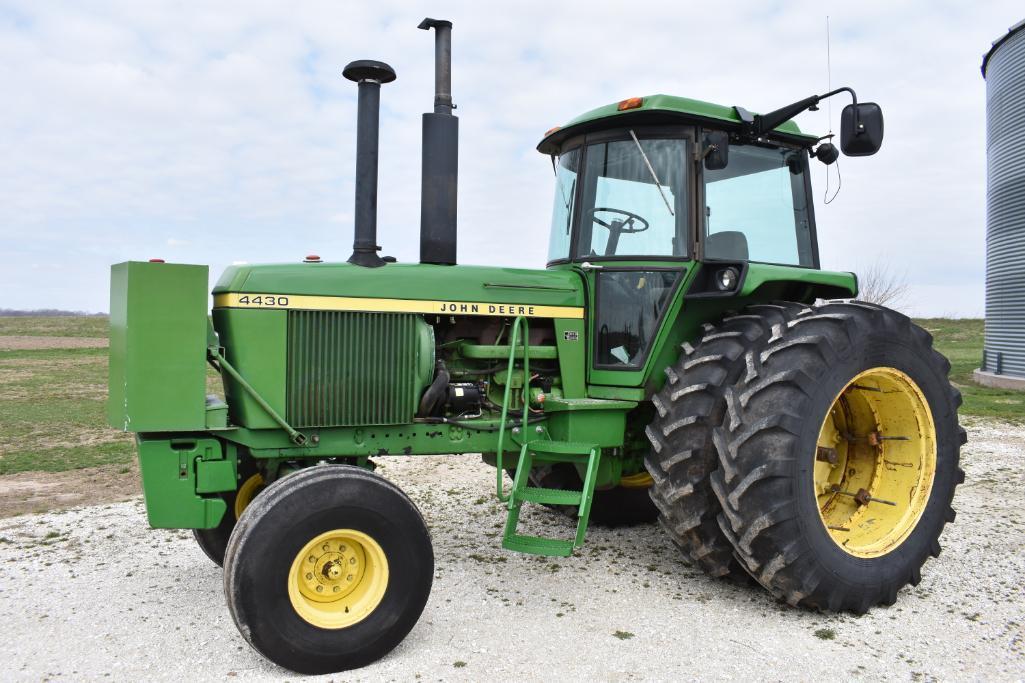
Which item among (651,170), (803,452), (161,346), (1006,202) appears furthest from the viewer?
(1006,202)

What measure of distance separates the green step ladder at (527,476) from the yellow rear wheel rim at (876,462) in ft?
4.53

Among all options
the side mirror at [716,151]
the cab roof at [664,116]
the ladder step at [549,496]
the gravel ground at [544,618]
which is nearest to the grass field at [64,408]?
the gravel ground at [544,618]

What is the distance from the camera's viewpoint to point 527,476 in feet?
15.1

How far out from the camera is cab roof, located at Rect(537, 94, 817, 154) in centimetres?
466

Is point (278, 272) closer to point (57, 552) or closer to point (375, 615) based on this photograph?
point (375, 615)

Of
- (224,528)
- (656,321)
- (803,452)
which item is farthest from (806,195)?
(224,528)

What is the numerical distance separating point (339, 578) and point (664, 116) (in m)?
3.10

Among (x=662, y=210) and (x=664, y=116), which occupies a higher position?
(x=664, y=116)

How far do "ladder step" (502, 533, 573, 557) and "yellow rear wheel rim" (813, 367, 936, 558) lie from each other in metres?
1.55

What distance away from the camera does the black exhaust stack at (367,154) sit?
14.2 feet

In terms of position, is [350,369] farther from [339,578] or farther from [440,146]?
[440,146]

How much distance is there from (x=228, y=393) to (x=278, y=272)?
26.7 inches

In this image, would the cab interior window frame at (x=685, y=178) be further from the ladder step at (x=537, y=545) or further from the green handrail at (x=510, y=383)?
the ladder step at (x=537, y=545)

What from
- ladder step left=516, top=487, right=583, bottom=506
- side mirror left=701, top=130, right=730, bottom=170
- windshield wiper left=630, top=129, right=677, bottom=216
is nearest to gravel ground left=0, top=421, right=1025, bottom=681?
ladder step left=516, top=487, right=583, bottom=506
